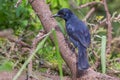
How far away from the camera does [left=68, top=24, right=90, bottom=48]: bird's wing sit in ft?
14.8

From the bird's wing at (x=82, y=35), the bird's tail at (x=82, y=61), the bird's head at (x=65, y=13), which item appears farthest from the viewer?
the bird's head at (x=65, y=13)

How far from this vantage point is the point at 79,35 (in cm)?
466

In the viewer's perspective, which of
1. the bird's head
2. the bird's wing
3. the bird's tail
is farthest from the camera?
the bird's head

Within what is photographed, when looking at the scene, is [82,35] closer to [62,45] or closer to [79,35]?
[79,35]

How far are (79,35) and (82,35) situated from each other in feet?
0.14

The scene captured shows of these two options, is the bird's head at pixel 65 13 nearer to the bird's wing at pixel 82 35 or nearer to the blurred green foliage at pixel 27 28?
the blurred green foliage at pixel 27 28

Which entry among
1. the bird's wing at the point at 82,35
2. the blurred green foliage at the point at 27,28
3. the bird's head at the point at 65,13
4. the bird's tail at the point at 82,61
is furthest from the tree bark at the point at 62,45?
the bird's head at the point at 65,13

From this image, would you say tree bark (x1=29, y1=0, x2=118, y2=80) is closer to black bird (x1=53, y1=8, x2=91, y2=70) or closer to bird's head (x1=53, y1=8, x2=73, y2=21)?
black bird (x1=53, y1=8, x2=91, y2=70)

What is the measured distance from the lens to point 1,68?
8.93 feet

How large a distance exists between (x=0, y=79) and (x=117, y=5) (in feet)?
20.9

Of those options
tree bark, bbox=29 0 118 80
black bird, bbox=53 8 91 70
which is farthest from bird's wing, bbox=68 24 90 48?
tree bark, bbox=29 0 118 80

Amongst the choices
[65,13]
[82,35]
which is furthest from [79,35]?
[65,13]

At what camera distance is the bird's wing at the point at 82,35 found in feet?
14.8

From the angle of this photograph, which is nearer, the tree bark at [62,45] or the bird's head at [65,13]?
the tree bark at [62,45]
